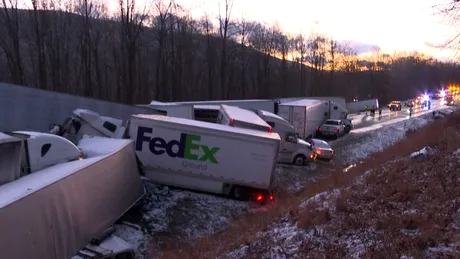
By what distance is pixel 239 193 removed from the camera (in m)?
16.5

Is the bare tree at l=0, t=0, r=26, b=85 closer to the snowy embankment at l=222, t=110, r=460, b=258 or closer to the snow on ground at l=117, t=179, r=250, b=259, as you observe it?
the snow on ground at l=117, t=179, r=250, b=259

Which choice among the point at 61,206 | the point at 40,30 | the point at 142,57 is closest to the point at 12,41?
the point at 40,30

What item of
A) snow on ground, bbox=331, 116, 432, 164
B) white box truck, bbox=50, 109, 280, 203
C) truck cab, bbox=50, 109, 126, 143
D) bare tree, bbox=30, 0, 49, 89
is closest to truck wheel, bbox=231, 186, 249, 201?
white box truck, bbox=50, 109, 280, 203

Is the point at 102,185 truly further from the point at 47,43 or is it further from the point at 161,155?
the point at 47,43

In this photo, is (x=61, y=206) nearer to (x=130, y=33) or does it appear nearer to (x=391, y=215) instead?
(x=391, y=215)

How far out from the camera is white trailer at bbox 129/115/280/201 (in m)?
16.1

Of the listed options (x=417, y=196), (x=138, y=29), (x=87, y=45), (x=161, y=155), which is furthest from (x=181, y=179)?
(x=87, y=45)

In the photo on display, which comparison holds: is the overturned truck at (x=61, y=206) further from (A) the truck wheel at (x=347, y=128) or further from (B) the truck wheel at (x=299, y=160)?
(A) the truck wheel at (x=347, y=128)

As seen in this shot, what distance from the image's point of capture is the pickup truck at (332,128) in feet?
129

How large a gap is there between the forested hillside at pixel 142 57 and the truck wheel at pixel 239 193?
19.7 meters

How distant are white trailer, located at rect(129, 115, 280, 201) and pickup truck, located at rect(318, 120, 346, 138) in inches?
956

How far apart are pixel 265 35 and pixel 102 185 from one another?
8164 cm

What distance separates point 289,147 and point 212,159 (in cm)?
1036

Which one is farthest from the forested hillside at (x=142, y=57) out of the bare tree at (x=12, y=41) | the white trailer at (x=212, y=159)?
the white trailer at (x=212, y=159)
